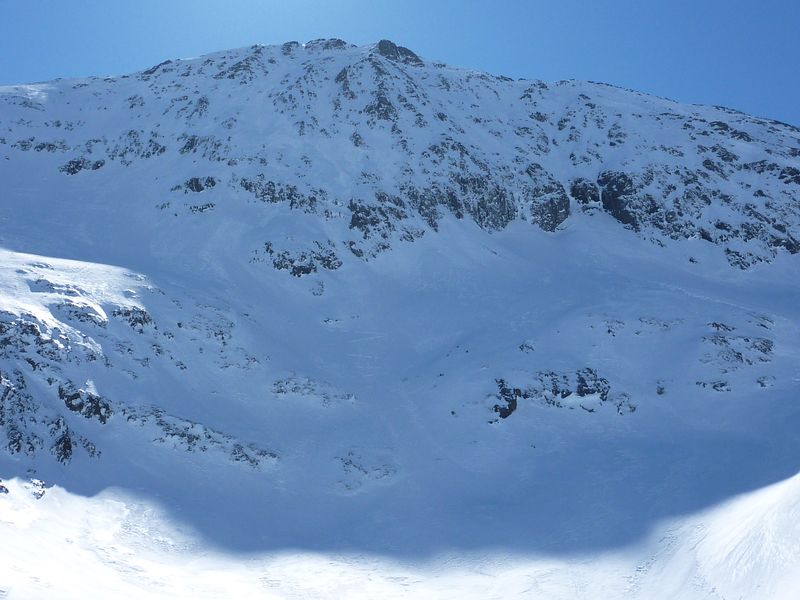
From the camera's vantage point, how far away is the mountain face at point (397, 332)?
26.2m

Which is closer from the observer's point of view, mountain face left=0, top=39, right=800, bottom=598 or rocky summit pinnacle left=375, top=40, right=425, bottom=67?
mountain face left=0, top=39, right=800, bottom=598

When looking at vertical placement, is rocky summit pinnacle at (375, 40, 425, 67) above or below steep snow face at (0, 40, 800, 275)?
above

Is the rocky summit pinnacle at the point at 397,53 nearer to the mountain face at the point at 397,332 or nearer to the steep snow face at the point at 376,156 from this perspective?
the steep snow face at the point at 376,156

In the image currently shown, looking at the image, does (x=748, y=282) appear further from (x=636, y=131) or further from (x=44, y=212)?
(x=44, y=212)

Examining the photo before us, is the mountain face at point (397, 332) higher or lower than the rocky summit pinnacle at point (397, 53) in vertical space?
lower

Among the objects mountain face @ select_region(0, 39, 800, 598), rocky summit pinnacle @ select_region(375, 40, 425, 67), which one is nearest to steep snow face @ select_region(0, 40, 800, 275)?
mountain face @ select_region(0, 39, 800, 598)

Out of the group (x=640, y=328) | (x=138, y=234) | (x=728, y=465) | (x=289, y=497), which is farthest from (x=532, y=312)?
A: (x=138, y=234)

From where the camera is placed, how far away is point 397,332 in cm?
4481

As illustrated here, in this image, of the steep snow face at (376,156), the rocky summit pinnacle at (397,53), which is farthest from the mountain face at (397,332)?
the rocky summit pinnacle at (397,53)

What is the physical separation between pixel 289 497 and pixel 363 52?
2788 inches

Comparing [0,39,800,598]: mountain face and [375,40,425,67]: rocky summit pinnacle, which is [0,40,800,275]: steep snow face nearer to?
[0,39,800,598]: mountain face

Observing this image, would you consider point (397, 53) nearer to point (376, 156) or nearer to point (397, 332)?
point (376, 156)

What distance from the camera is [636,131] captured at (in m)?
75.1

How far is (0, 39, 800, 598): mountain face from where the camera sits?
2623 centimetres
